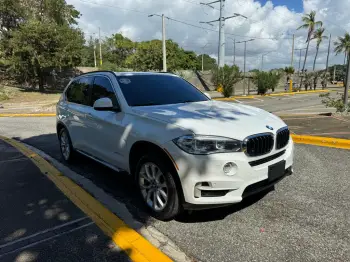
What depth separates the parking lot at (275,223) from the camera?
288cm

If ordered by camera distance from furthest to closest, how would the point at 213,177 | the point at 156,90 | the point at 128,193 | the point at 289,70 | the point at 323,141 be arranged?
A: the point at 289,70 < the point at 323,141 < the point at 156,90 < the point at 128,193 < the point at 213,177

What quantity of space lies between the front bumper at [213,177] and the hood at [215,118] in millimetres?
245

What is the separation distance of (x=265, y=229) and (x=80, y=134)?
3381 millimetres

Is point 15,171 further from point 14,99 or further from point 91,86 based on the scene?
point 14,99

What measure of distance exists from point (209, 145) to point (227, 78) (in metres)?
22.8

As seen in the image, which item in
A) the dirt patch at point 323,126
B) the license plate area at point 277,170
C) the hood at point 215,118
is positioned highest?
the hood at point 215,118

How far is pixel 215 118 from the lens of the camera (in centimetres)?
354

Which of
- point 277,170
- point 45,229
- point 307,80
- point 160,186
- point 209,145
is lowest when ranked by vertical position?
point 45,229

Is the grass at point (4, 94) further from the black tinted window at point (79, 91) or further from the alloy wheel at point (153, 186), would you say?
the alloy wheel at point (153, 186)

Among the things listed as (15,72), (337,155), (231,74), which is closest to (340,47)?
(231,74)

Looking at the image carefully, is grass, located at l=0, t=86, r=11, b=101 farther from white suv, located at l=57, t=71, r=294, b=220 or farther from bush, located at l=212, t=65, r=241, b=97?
white suv, located at l=57, t=71, r=294, b=220

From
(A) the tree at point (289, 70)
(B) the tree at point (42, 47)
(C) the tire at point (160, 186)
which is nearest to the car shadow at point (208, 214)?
(C) the tire at point (160, 186)

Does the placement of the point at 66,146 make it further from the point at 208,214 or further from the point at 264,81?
the point at 264,81

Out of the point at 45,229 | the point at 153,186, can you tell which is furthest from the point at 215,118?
the point at 45,229
